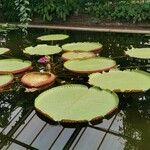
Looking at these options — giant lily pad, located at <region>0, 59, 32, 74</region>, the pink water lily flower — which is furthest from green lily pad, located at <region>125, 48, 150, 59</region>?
giant lily pad, located at <region>0, 59, 32, 74</region>

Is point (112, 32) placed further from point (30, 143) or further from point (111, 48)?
point (30, 143)

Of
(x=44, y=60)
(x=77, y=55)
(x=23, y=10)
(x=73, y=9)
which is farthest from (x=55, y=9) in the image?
(x=44, y=60)

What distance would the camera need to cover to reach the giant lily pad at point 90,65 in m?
6.03

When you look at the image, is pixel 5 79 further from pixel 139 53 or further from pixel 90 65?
pixel 139 53

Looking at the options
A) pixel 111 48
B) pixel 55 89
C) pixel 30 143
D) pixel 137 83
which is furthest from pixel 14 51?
pixel 30 143

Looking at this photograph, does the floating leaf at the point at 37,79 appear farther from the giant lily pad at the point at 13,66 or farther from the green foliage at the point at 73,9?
the green foliage at the point at 73,9

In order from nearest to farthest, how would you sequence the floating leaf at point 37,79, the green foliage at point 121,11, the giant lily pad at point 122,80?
the giant lily pad at point 122,80
the floating leaf at point 37,79
the green foliage at point 121,11

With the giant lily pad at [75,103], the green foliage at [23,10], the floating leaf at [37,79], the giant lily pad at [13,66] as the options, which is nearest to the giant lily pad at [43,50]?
the giant lily pad at [13,66]

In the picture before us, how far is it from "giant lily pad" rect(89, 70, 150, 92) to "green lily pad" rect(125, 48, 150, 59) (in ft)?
3.12

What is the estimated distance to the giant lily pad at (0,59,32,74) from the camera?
626cm

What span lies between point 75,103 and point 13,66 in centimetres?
210

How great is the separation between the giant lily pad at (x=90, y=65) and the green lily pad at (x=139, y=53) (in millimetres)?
618

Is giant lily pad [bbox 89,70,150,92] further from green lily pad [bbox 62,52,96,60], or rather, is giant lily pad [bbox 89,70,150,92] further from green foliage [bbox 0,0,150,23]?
green foliage [bbox 0,0,150,23]

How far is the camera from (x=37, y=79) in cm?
580
